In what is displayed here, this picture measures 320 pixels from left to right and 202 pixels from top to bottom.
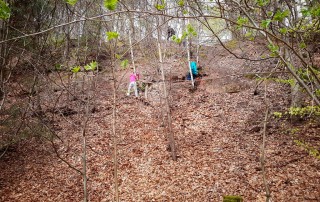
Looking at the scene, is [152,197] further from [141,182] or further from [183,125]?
[183,125]

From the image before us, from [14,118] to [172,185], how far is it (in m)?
5.57

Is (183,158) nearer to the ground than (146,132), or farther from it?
nearer to the ground

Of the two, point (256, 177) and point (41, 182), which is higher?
point (256, 177)

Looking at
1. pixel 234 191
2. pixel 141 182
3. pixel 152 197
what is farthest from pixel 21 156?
pixel 234 191

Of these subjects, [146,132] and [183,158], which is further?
[146,132]

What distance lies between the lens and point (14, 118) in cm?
724

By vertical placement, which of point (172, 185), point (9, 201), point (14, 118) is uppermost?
point (14, 118)

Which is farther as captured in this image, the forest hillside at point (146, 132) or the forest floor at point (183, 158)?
the forest floor at point (183, 158)

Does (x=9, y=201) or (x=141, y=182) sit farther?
(x=141, y=182)

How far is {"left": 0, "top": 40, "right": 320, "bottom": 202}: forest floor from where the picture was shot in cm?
608

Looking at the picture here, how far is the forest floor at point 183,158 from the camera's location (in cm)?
608

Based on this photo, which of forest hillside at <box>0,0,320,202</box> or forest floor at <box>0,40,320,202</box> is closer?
forest hillside at <box>0,0,320,202</box>

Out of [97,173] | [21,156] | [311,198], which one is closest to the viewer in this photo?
[311,198]

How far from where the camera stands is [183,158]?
770 centimetres
